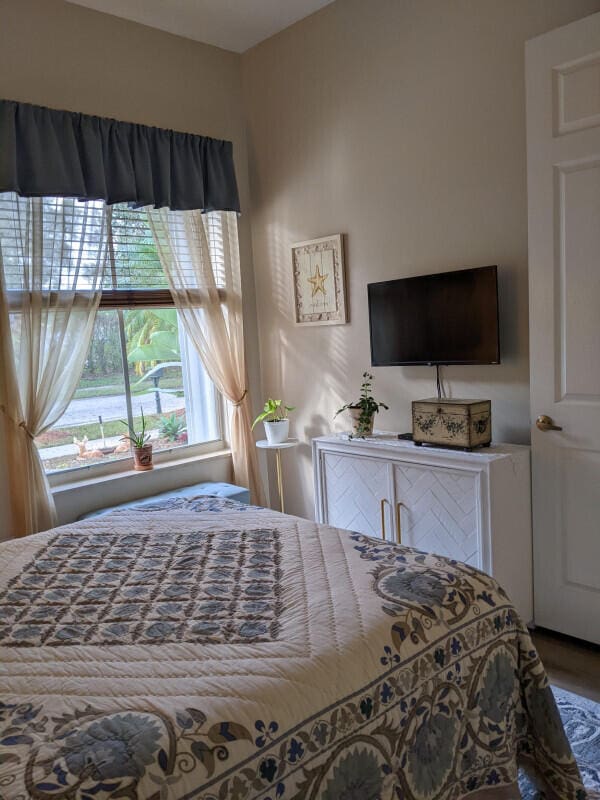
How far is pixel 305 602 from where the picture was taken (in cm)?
158

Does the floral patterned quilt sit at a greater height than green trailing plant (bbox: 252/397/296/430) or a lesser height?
lesser

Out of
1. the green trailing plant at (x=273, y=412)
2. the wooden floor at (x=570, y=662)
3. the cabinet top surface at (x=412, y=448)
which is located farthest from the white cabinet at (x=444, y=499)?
the green trailing plant at (x=273, y=412)

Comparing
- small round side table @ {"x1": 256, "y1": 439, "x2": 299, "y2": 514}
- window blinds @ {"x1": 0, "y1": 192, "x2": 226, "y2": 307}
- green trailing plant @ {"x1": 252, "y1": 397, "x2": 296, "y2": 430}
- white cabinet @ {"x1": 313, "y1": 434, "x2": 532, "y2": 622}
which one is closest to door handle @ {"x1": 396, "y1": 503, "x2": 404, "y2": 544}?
white cabinet @ {"x1": 313, "y1": 434, "x2": 532, "y2": 622}

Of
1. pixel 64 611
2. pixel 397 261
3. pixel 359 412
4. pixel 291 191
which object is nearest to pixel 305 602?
pixel 64 611

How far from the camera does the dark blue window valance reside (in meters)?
3.12

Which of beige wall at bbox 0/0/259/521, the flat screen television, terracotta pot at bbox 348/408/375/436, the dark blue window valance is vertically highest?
→ beige wall at bbox 0/0/259/521

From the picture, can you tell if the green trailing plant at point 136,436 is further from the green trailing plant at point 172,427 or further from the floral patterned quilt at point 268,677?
the floral patterned quilt at point 268,677

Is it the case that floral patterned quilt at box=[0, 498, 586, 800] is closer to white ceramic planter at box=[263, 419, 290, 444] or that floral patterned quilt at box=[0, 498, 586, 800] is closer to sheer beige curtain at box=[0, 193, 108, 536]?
sheer beige curtain at box=[0, 193, 108, 536]

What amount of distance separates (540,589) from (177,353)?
96.5 inches

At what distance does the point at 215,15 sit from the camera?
11.8ft

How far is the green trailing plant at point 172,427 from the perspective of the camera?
13.1ft

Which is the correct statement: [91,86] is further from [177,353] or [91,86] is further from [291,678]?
[291,678]

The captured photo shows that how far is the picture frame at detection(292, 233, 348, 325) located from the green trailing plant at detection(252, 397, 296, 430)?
0.54 metres

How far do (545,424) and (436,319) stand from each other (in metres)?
0.74
